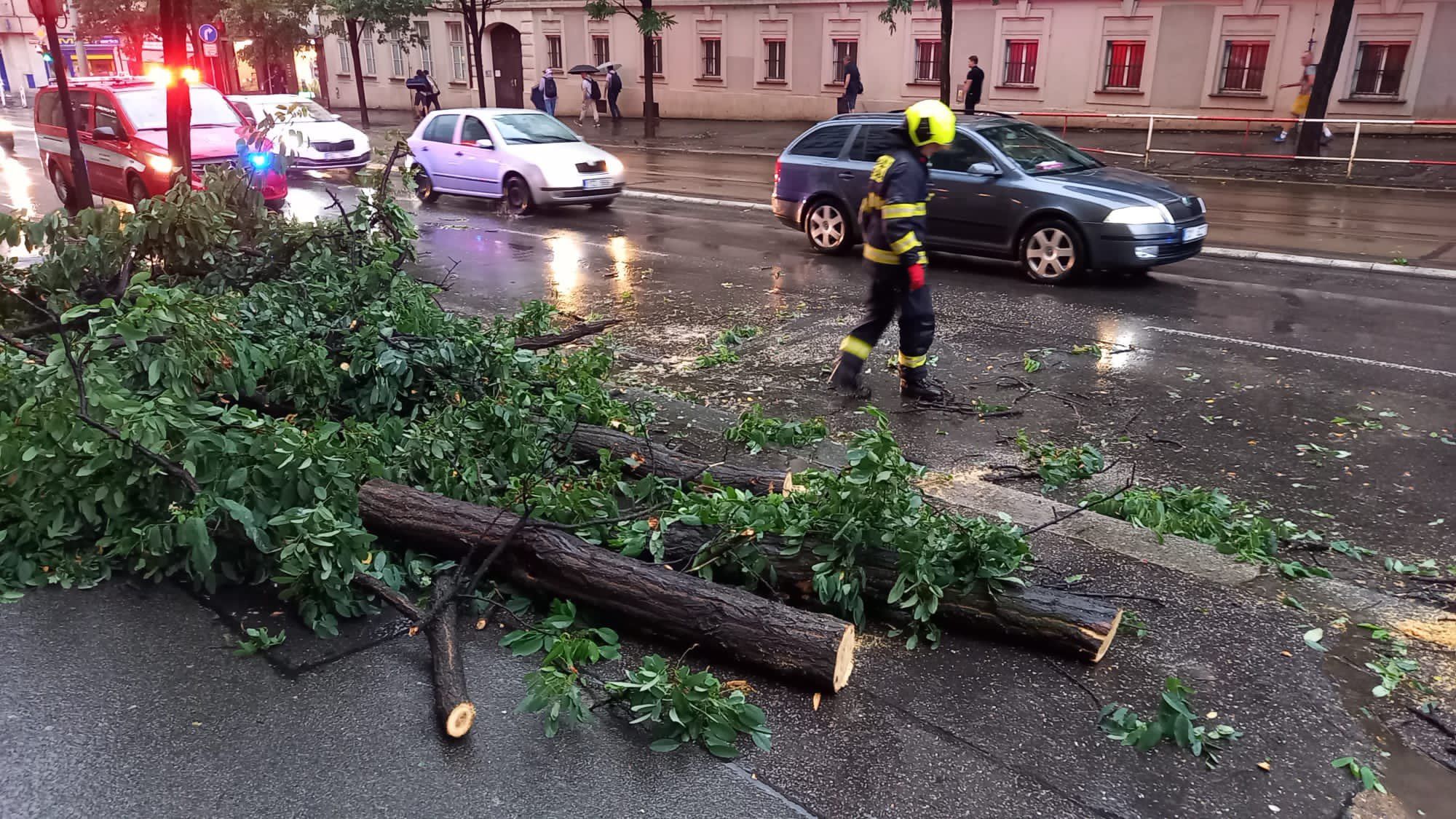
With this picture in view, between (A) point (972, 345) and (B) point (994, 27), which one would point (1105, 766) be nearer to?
(A) point (972, 345)

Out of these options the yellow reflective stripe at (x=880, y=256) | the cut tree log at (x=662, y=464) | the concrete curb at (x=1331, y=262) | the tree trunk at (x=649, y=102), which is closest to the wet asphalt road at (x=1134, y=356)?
the concrete curb at (x=1331, y=262)

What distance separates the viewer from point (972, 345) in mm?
8352

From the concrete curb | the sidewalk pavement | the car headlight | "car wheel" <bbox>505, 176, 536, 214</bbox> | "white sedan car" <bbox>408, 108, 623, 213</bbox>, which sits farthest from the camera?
the sidewalk pavement

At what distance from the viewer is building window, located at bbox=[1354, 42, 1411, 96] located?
21281mm


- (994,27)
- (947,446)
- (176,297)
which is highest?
(994,27)

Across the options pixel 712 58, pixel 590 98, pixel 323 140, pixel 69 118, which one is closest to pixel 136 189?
pixel 69 118

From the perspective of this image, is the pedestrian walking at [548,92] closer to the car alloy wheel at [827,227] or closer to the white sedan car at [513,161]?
the white sedan car at [513,161]

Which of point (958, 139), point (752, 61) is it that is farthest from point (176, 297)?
point (752, 61)

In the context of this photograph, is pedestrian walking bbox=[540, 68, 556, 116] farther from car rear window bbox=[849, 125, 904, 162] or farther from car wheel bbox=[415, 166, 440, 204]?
car rear window bbox=[849, 125, 904, 162]

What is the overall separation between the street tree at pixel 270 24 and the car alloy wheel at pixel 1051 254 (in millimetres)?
31537

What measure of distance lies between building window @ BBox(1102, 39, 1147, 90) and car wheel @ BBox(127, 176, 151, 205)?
70.5 feet

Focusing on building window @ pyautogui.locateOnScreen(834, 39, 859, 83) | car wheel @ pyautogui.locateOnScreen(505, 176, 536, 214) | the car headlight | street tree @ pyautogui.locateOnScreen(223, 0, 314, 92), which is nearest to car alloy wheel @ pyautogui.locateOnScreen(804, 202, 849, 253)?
the car headlight

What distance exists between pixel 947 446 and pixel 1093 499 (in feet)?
4.44

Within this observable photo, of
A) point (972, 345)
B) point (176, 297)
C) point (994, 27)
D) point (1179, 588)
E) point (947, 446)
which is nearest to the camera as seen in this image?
point (1179, 588)
